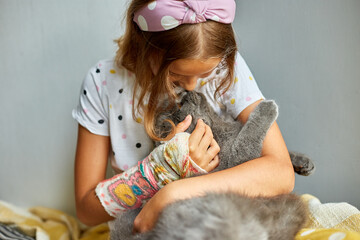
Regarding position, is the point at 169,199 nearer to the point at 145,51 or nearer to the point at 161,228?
the point at 161,228

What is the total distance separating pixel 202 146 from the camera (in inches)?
32.6

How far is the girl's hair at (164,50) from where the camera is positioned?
758mm

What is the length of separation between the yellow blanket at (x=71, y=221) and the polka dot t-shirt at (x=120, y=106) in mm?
372

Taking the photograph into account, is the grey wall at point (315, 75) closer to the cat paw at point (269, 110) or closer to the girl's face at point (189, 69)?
the cat paw at point (269, 110)

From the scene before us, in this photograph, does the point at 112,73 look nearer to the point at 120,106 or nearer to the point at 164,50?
the point at 120,106

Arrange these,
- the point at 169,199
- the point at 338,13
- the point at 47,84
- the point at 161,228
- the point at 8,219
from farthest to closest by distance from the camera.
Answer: the point at 47,84, the point at 8,219, the point at 338,13, the point at 169,199, the point at 161,228

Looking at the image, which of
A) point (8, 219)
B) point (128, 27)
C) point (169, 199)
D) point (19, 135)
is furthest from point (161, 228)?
point (19, 135)

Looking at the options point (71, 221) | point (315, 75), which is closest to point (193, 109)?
point (315, 75)

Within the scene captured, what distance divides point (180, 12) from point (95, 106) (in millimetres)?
478

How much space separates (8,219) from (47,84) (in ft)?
1.93

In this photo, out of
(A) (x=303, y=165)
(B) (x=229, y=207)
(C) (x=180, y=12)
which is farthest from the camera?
(A) (x=303, y=165)

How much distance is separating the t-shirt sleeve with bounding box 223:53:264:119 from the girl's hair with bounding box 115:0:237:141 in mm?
43

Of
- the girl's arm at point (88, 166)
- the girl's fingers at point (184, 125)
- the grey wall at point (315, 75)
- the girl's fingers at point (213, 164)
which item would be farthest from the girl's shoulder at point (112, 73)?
the grey wall at point (315, 75)

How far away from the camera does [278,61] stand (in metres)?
1.24
